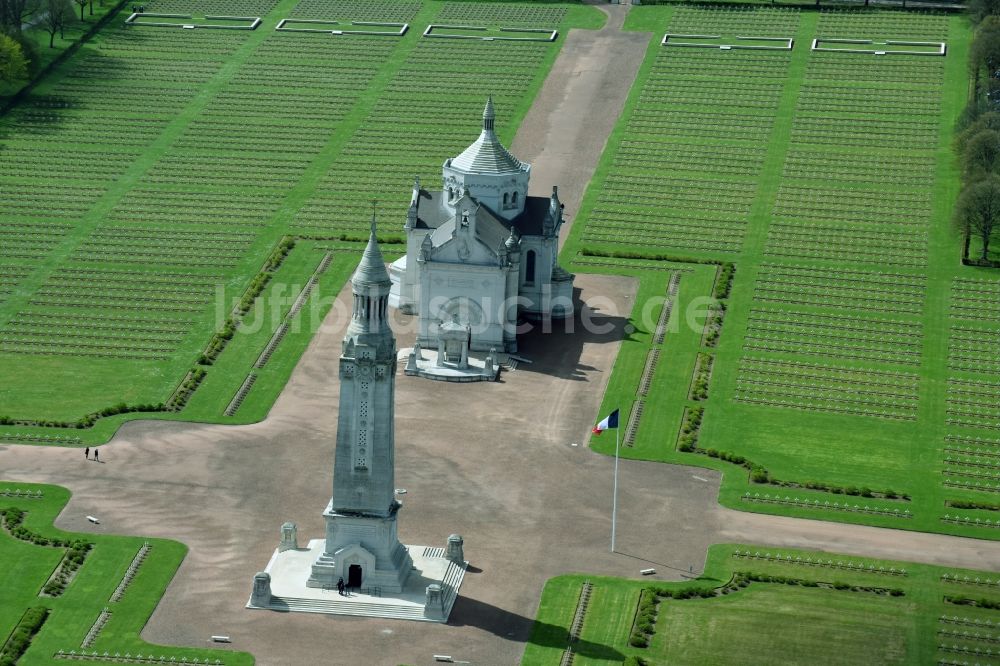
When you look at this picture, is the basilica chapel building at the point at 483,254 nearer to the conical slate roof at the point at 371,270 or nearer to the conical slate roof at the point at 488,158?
the conical slate roof at the point at 488,158

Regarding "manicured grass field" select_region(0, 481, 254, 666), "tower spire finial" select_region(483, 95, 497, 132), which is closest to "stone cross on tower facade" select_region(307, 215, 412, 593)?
"manicured grass field" select_region(0, 481, 254, 666)

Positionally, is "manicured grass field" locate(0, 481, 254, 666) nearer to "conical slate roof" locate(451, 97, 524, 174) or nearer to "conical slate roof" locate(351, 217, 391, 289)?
"conical slate roof" locate(351, 217, 391, 289)

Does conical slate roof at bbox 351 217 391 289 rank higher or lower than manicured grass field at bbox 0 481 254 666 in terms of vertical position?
higher

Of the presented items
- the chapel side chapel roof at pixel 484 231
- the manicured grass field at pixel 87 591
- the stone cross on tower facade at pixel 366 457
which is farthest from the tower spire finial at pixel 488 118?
the manicured grass field at pixel 87 591

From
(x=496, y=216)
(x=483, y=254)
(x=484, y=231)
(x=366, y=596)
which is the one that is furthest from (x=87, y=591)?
(x=496, y=216)

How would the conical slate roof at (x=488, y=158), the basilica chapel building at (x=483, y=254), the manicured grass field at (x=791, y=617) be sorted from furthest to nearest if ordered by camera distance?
the conical slate roof at (x=488, y=158)
the basilica chapel building at (x=483, y=254)
the manicured grass field at (x=791, y=617)
